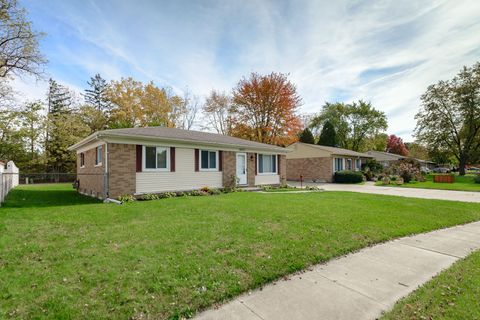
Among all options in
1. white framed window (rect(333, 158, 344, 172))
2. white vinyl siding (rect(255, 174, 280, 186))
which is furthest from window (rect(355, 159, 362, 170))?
white vinyl siding (rect(255, 174, 280, 186))

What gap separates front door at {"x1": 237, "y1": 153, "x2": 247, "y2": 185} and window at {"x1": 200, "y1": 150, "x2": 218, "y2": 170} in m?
1.98

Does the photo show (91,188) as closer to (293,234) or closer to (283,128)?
(293,234)

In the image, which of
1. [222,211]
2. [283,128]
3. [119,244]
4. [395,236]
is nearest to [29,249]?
[119,244]

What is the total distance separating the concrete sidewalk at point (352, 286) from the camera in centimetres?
274

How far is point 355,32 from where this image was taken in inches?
399

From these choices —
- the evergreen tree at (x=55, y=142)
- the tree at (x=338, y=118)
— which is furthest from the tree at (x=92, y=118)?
the tree at (x=338, y=118)

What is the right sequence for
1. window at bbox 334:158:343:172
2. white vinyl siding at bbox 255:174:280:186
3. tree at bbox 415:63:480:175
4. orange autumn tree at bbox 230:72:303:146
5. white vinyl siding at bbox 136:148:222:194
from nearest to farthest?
white vinyl siding at bbox 136:148:222:194 < white vinyl siding at bbox 255:174:280:186 < window at bbox 334:158:343:172 < orange autumn tree at bbox 230:72:303:146 < tree at bbox 415:63:480:175

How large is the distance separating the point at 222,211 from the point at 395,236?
16.0 feet

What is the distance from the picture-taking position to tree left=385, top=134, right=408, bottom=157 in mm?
61447

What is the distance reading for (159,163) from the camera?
11.8 m

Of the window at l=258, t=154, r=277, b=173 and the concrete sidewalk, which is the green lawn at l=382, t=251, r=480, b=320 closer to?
the concrete sidewalk

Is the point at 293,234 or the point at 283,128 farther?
the point at 283,128

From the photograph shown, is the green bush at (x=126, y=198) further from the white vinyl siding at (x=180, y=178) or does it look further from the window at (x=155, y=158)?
the window at (x=155, y=158)

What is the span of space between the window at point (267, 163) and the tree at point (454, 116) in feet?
98.0
